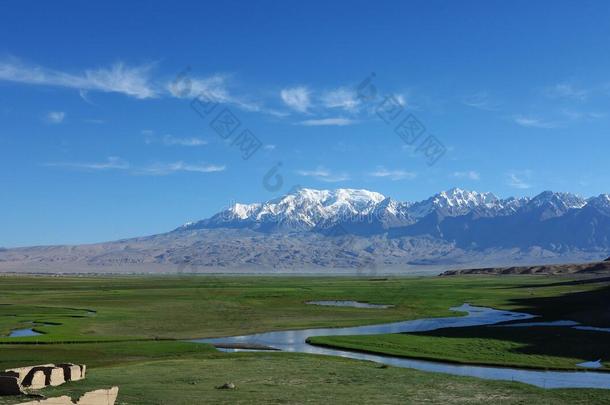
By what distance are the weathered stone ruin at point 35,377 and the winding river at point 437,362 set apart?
87.3ft

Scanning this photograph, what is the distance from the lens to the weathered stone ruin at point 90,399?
26341 mm

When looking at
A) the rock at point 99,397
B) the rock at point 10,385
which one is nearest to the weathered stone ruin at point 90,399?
the rock at point 99,397

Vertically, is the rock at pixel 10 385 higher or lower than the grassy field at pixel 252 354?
higher

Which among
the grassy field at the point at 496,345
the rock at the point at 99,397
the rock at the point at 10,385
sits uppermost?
the rock at the point at 10,385

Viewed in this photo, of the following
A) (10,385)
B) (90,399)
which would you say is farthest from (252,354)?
(90,399)

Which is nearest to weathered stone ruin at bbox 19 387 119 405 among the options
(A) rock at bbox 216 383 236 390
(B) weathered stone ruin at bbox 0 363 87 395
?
(B) weathered stone ruin at bbox 0 363 87 395

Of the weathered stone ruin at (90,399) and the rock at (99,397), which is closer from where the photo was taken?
the weathered stone ruin at (90,399)

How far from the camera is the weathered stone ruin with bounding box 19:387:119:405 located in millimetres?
26341

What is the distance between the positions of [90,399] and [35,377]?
19.0 feet

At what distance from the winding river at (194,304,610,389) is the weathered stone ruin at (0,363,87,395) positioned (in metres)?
26.6

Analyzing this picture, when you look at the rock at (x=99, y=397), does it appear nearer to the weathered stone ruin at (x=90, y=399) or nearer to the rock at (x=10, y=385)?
the weathered stone ruin at (x=90, y=399)

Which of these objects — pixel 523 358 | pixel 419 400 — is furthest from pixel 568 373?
pixel 419 400

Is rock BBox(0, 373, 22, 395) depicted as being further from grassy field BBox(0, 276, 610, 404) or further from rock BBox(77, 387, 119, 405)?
rock BBox(77, 387, 119, 405)

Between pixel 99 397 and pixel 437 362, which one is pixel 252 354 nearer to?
pixel 437 362
